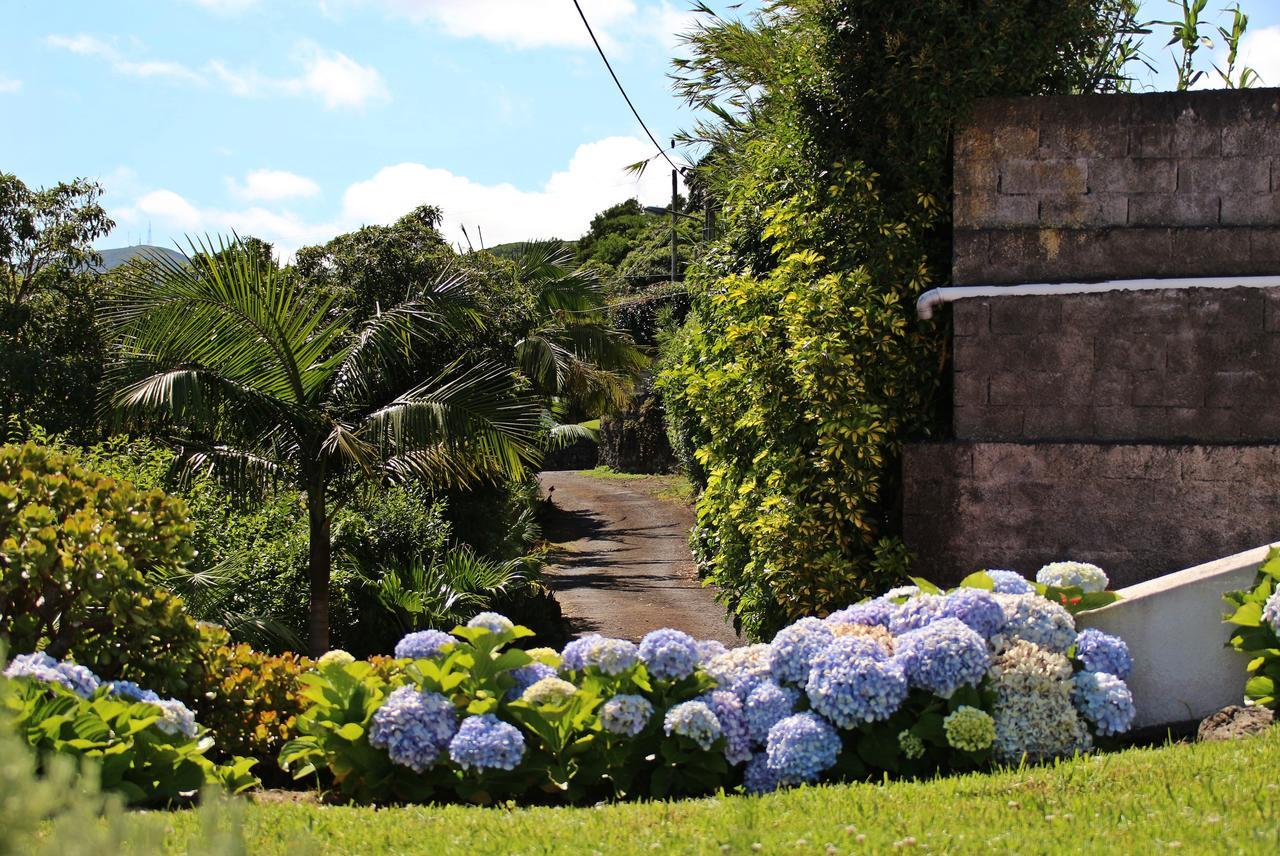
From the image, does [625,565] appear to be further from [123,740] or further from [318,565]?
[123,740]

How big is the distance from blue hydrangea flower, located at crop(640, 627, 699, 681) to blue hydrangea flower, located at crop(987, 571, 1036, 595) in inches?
64.3

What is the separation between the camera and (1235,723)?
534cm

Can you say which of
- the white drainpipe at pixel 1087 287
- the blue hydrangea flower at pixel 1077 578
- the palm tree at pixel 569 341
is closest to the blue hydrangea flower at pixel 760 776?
the blue hydrangea flower at pixel 1077 578

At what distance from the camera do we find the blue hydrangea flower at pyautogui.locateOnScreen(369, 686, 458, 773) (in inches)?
190

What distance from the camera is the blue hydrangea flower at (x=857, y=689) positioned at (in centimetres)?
500

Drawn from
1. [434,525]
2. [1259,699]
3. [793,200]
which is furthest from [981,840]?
[434,525]

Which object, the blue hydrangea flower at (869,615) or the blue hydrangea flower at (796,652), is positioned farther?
the blue hydrangea flower at (869,615)

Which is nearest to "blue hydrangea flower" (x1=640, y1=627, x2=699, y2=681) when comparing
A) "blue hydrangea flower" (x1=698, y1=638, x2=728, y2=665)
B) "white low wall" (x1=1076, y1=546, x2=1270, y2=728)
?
"blue hydrangea flower" (x1=698, y1=638, x2=728, y2=665)

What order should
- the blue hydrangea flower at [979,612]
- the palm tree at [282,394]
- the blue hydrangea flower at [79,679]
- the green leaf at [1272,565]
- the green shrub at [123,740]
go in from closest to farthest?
the green shrub at [123,740] → the blue hydrangea flower at [79,679] → the blue hydrangea flower at [979,612] → the green leaf at [1272,565] → the palm tree at [282,394]

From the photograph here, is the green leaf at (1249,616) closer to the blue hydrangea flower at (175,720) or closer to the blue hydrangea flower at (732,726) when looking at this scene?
the blue hydrangea flower at (732,726)

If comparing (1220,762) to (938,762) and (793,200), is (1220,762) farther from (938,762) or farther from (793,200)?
(793,200)

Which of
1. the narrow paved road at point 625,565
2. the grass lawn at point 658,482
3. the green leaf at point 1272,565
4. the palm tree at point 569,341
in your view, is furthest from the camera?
the grass lawn at point 658,482

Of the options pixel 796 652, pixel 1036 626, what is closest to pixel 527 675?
pixel 796 652

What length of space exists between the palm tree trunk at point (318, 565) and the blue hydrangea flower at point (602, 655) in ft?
21.6
